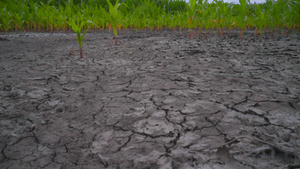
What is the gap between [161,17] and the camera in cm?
506

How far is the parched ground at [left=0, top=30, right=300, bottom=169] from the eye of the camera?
30.3 inches

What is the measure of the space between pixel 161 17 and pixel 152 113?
14.5 ft

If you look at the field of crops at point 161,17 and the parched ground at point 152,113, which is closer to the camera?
the parched ground at point 152,113

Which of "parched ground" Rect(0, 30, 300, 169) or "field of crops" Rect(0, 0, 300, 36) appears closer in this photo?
"parched ground" Rect(0, 30, 300, 169)

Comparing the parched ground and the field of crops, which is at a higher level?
the field of crops

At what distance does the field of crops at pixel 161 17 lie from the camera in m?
2.94

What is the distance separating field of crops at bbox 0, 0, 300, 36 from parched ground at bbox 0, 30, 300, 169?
83cm

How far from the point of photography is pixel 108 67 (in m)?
1.94

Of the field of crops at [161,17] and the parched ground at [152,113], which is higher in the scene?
the field of crops at [161,17]

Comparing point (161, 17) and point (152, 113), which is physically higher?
point (161, 17)

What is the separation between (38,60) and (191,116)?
1.88 metres

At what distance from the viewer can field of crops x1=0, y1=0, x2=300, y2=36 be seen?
294 cm

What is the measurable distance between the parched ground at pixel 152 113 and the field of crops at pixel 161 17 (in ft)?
2.72

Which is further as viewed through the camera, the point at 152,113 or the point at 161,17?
the point at 161,17
